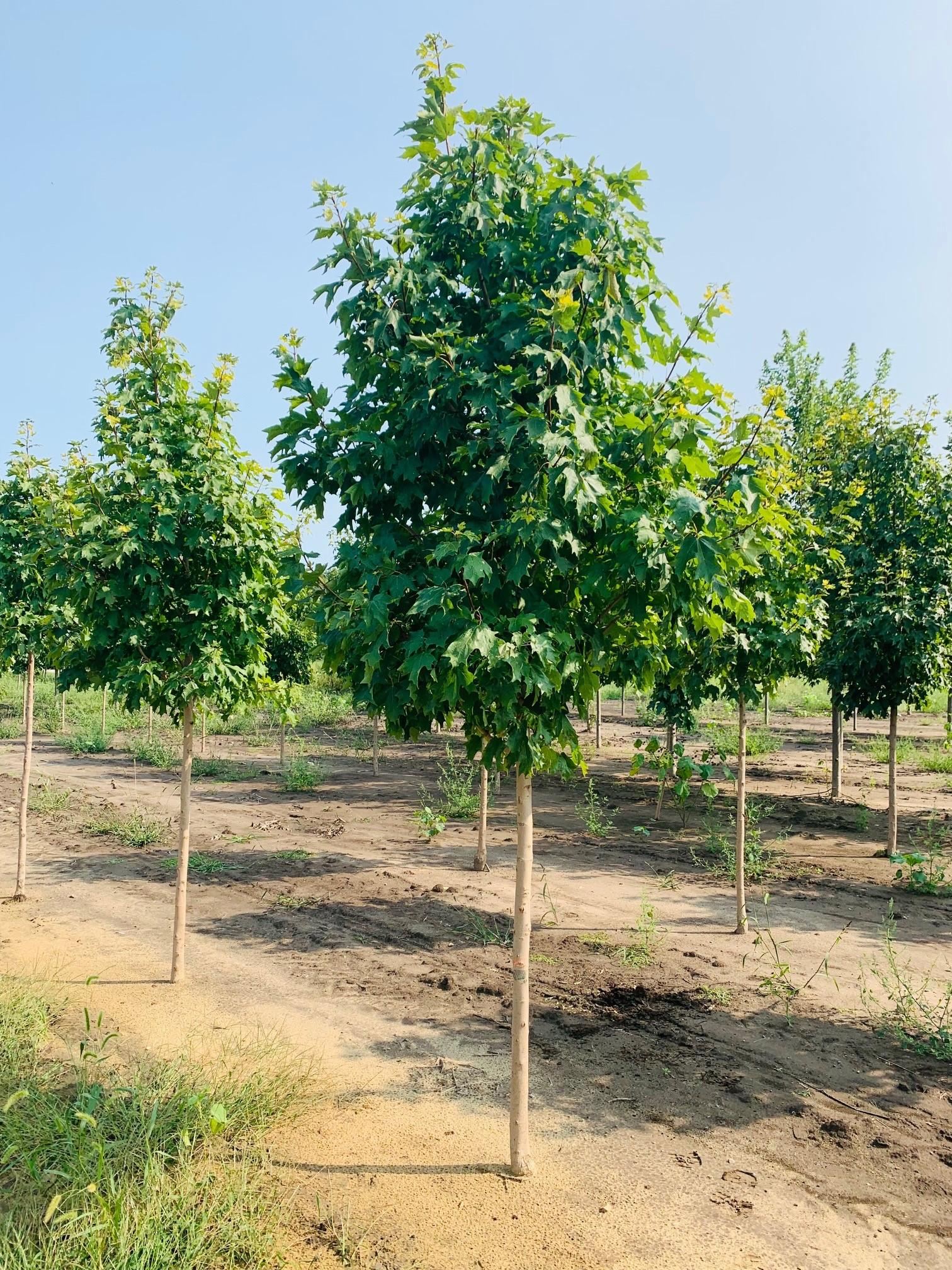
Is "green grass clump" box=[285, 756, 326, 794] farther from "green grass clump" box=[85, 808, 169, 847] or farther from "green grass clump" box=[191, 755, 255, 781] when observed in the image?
"green grass clump" box=[85, 808, 169, 847]

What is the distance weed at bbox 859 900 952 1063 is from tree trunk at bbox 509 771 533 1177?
3.28m

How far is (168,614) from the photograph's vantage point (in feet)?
22.3

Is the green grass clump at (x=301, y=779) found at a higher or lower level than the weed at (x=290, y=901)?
higher

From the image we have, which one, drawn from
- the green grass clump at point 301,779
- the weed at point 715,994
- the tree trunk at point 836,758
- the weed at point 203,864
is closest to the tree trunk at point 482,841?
the weed at point 203,864

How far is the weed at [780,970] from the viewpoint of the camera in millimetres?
6934

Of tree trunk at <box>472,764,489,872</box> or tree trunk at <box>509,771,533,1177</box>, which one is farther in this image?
tree trunk at <box>472,764,489,872</box>

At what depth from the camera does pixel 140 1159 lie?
418 centimetres

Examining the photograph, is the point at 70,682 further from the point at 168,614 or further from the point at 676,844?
the point at 676,844

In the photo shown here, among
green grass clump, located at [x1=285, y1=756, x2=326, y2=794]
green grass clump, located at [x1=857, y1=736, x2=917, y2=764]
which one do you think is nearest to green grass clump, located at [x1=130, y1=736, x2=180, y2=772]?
green grass clump, located at [x1=285, y1=756, x2=326, y2=794]

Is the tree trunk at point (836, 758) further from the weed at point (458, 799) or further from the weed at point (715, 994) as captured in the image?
the weed at point (715, 994)

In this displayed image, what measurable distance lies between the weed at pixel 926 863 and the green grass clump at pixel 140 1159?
7955mm

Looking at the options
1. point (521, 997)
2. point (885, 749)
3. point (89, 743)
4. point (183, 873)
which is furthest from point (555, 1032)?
point (89, 743)

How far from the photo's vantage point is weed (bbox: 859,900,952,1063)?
6.07 m

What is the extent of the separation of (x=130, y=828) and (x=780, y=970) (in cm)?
1001
